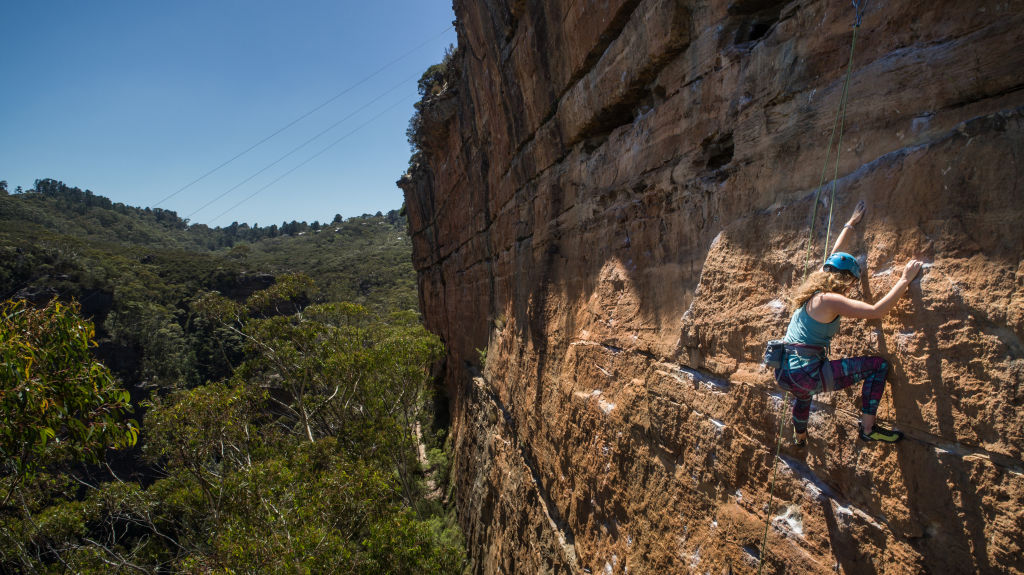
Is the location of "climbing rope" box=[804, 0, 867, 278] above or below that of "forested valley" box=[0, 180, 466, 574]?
above

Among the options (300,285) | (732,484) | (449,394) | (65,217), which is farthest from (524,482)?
(65,217)

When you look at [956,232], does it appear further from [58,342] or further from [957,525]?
[58,342]

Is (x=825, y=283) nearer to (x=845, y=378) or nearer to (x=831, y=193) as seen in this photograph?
(x=845, y=378)

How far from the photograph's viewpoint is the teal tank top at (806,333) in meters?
2.88

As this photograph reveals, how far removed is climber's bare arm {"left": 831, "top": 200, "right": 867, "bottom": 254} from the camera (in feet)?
9.92

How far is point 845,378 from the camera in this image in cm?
286

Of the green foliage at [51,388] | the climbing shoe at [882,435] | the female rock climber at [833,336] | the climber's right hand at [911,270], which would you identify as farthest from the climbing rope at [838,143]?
the green foliage at [51,388]

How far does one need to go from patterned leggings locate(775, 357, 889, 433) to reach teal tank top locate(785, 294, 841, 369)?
5cm

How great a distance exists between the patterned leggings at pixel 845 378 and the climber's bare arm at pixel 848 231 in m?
0.71

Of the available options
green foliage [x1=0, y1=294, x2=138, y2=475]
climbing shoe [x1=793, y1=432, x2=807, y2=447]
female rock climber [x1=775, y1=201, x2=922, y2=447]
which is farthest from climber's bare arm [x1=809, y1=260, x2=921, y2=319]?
green foliage [x1=0, y1=294, x2=138, y2=475]

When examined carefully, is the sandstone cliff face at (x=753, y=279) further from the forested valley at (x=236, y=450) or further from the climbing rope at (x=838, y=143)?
the forested valley at (x=236, y=450)

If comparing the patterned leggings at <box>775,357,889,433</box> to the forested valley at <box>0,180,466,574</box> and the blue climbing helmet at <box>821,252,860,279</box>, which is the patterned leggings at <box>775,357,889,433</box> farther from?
the forested valley at <box>0,180,466,574</box>

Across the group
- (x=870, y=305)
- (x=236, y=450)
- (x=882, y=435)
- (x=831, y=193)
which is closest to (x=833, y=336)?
(x=870, y=305)

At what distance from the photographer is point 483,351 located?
14438 mm
